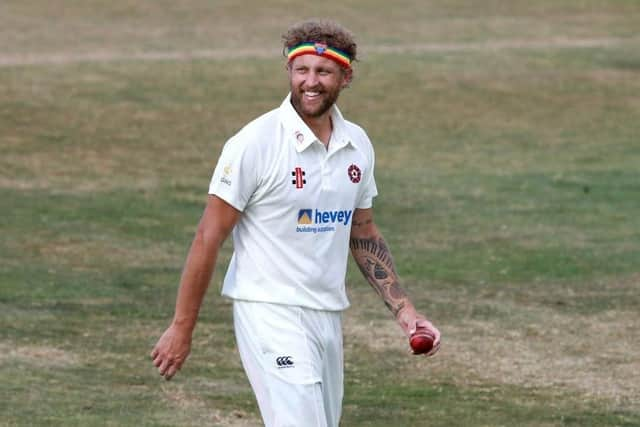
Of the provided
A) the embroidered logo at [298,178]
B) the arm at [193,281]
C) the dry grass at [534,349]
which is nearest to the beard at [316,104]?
the embroidered logo at [298,178]

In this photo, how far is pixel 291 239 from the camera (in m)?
6.36

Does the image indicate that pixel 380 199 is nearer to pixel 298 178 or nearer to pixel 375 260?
pixel 375 260

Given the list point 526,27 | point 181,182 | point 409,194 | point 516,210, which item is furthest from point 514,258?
point 526,27

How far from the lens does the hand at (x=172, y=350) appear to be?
6242 millimetres

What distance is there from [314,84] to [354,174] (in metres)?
0.41

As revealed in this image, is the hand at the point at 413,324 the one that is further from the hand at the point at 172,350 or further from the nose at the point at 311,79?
the nose at the point at 311,79

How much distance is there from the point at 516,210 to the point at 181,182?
14.3ft

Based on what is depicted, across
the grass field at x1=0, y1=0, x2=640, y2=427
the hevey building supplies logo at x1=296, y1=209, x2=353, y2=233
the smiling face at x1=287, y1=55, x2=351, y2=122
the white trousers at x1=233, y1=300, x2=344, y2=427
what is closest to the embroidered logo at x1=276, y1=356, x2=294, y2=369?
the white trousers at x1=233, y1=300, x2=344, y2=427

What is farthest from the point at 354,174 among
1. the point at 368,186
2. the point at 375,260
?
the point at 375,260

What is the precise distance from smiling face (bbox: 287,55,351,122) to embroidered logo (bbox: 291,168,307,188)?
23 cm

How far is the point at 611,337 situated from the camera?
40.5ft

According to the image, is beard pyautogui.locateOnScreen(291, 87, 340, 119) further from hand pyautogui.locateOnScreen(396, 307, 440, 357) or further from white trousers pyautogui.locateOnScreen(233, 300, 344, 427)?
hand pyautogui.locateOnScreen(396, 307, 440, 357)

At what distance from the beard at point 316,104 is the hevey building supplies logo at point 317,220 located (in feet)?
1.26

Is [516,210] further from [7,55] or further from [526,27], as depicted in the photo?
[526,27]
